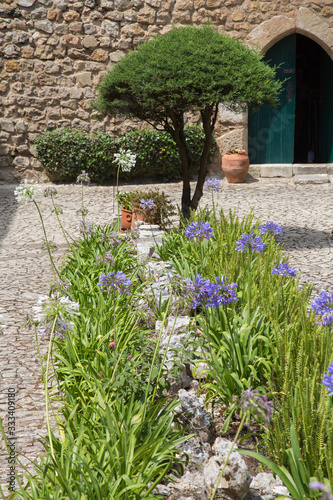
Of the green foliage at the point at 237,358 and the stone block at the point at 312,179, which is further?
the stone block at the point at 312,179

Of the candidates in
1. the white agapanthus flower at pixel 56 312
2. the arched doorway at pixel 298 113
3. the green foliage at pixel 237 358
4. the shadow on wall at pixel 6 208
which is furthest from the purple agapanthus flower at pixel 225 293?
the arched doorway at pixel 298 113

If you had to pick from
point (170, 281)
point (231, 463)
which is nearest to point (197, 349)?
point (170, 281)

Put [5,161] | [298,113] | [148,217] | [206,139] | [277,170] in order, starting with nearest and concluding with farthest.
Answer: [148,217]
[206,139]
[5,161]
[277,170]
[298,113]

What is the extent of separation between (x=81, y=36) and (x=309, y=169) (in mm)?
4710

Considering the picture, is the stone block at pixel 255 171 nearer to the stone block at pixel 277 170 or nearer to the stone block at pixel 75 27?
the stone block at pixel 277 170

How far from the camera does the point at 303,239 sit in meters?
5.93

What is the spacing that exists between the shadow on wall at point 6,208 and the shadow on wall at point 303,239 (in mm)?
3293

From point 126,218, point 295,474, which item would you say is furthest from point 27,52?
point 295,474

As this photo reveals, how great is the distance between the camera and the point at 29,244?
619 centimetres

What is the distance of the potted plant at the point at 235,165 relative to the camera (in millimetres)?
9430

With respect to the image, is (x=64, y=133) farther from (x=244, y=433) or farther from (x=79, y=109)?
(x=244, y=433)

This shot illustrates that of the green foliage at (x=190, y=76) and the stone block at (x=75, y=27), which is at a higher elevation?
the stone block at (x=75, y=27)

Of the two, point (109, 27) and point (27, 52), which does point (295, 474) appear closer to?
point (109, 27)

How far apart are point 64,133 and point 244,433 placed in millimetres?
8086
